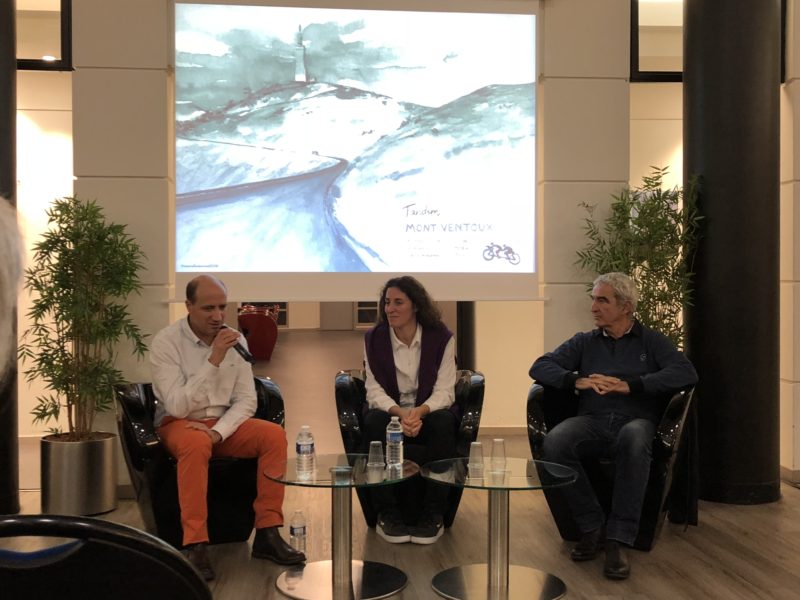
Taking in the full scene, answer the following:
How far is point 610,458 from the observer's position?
13.1 ft

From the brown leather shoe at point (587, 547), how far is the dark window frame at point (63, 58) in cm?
386

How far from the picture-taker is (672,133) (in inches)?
278

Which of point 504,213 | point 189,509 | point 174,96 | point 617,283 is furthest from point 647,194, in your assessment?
point 189,509

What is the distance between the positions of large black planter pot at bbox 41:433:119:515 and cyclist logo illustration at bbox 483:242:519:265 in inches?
96.8

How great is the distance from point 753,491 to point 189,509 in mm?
3084

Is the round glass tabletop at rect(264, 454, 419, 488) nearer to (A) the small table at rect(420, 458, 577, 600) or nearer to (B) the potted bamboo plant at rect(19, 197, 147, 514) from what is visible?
(A) the small table at rect(420, 458, 577, 600)

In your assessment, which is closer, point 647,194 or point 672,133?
point 647,194

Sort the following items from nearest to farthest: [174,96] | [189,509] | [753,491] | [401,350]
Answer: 1. [189,509]
2. [401,350]
3. [753,491]
4. [174,96]

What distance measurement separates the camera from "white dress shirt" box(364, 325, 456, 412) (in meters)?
4.36

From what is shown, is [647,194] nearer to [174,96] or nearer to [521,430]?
[521,430]

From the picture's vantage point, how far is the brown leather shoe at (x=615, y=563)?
11.9 feet

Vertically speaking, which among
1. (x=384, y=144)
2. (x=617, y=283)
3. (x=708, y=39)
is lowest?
(x=617, y=283)

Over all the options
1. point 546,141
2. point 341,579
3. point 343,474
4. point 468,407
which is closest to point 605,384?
point 468,407

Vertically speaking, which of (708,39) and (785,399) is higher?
(708,39)
